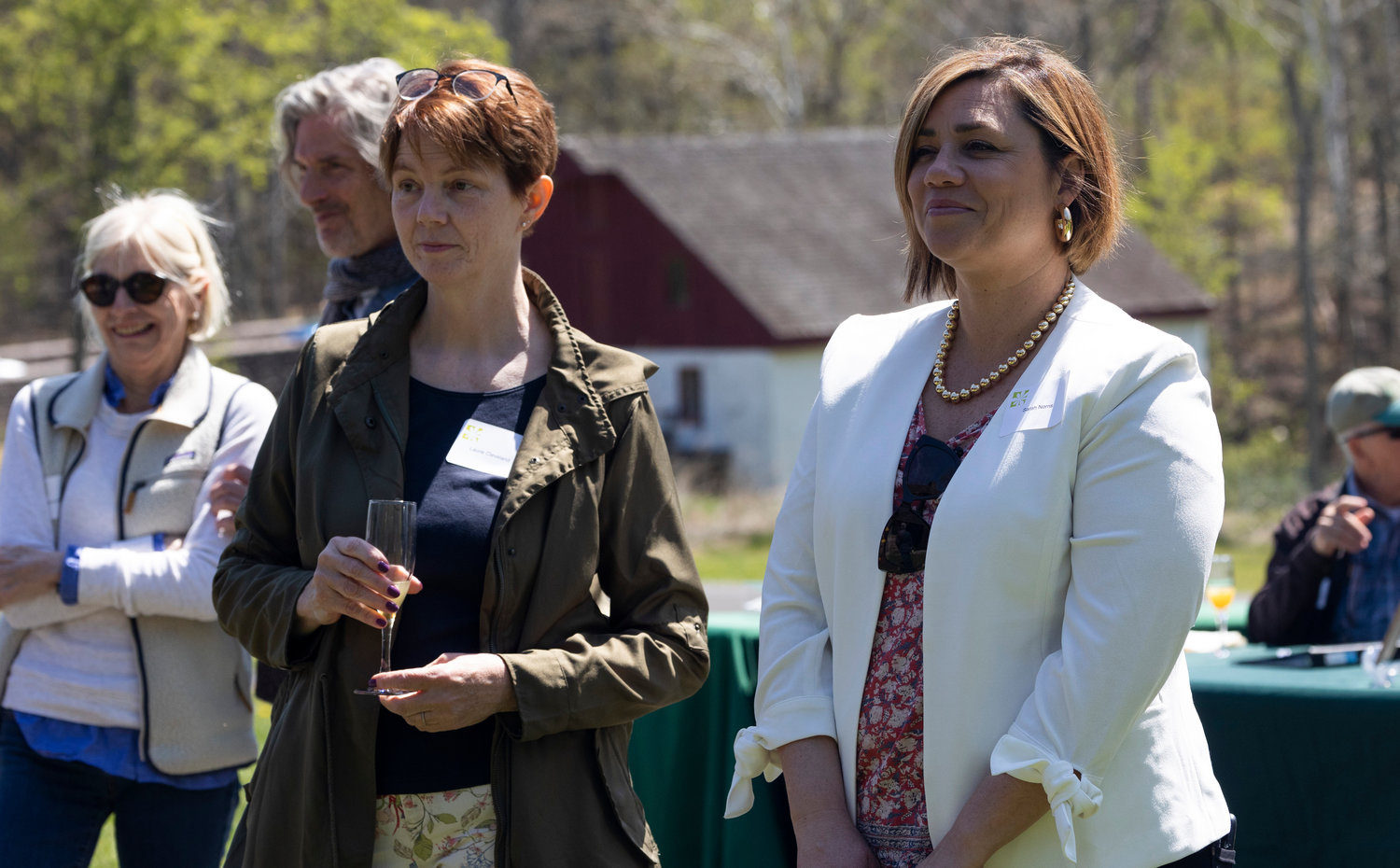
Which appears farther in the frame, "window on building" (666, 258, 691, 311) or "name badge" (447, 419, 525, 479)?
"window on building" (666, 258, 691, 311)

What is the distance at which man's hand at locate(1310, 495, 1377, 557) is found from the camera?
392 centimetres

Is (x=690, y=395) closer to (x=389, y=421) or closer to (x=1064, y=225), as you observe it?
(x=389, y=421)

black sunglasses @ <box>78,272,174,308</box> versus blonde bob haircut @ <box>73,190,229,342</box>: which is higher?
blonde bob haircut @ <box>73,190,229,342</box>

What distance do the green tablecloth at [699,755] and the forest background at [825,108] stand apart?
16.0m

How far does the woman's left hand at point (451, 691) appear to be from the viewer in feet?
6.43

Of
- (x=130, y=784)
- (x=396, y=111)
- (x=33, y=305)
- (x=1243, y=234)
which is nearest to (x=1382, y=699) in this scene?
(x=396, y=111)

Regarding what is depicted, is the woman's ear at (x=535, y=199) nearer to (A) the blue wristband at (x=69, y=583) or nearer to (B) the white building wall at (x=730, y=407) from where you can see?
(A) the blue wristband at (x=69, y=583)

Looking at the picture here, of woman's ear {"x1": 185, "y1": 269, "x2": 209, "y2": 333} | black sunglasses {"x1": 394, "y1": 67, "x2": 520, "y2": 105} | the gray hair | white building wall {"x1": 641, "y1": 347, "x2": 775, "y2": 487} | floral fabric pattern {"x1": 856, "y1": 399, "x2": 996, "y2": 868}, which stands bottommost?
white building wall {"x1": 641, "y1": 347, "x2": 775, "y2": 487}

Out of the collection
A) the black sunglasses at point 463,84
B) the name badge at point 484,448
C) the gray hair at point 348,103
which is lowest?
the name badge at point 484,448

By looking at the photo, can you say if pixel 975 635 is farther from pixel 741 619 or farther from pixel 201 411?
pixel 741 619

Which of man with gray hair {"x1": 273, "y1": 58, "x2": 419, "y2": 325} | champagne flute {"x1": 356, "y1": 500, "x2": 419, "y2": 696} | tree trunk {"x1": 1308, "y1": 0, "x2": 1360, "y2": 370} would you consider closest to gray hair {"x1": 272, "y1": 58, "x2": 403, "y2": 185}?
man with gray hair {"x1": 273, "y1": 58, "x2": 419, "y2": 325}

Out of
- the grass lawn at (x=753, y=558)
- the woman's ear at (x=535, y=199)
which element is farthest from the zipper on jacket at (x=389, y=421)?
the grass lawn at (x=753, y=558)

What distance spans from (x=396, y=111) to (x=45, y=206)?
32.0m

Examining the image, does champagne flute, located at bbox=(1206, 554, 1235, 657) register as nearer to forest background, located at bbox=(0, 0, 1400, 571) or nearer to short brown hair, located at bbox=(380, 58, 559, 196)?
short brown hair, located at bbox=(380, 58, 559, 196)
